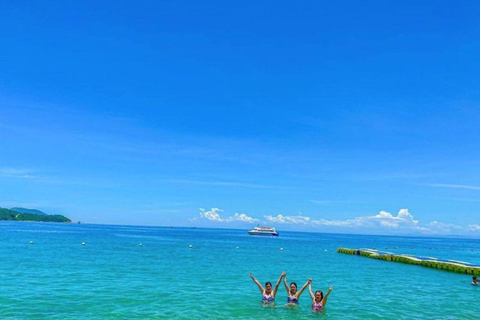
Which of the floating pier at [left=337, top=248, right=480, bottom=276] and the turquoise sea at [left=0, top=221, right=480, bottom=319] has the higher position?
the floating pier at [left=337, top=248, right=480, bottom=276]

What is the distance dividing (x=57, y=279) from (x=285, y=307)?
22.1m

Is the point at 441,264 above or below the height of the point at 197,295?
above

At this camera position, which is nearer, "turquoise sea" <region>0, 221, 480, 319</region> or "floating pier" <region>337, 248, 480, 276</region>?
"turquoise sea" <region>0, 221, 480, 319</region>

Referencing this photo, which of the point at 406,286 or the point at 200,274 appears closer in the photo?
the point at 406,286

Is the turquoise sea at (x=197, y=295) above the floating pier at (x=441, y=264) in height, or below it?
below

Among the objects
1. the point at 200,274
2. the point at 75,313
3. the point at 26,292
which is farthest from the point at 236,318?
the point at 200,274

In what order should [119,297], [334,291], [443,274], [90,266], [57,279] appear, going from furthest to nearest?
[443,274]
[90,266]
[57,279]
[334,291]
[119,297]

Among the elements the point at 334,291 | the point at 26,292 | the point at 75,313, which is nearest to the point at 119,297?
the point at 75,313

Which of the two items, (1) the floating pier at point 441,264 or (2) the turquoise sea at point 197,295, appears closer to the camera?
(2) the turquoise sea at point 197,295

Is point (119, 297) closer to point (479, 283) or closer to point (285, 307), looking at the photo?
point (285, 307)

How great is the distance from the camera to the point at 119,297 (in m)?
27.3

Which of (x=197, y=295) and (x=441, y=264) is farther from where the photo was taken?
(x=441, y=264)

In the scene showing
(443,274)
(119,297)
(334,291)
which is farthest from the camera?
(443,274)

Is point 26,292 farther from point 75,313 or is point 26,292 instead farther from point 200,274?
point 200,274
